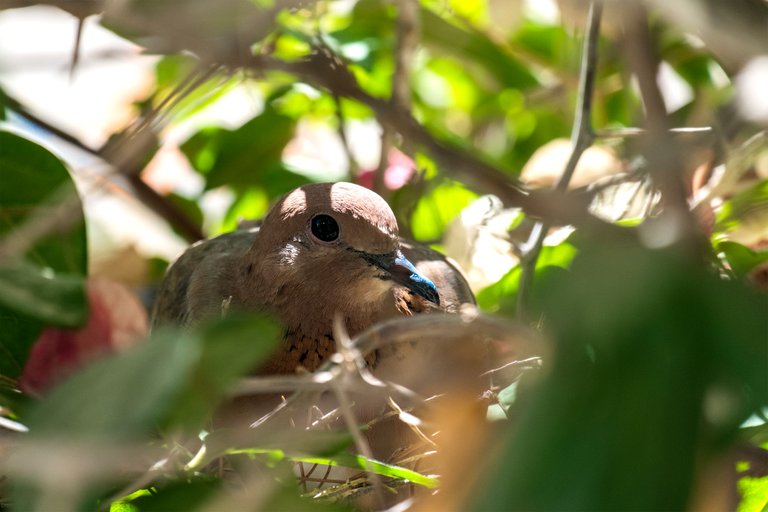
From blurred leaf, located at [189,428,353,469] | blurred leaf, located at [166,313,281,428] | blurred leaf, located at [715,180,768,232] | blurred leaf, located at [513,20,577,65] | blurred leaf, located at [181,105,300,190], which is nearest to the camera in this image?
blurred leaf, located at [166,313,281,428]

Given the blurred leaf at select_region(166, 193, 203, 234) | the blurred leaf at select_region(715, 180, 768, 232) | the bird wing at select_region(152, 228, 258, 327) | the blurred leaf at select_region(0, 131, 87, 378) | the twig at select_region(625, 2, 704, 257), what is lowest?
the blurred leaf at select_region(166, 193, 203, 234)

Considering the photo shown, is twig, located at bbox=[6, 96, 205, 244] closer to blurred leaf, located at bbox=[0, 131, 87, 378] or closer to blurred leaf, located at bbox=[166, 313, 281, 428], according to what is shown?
blurred leaf, located at bbox=[0, 131, 87, 378]

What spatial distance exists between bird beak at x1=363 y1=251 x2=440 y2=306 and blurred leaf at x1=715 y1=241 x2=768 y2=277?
0.42 meters

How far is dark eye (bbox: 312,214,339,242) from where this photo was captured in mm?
1601

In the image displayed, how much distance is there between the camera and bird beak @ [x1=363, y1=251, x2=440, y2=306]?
1.47 m

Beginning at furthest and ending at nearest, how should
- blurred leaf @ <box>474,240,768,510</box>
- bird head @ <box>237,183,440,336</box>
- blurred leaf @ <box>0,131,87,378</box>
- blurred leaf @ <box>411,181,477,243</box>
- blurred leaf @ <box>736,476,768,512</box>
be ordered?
blurred leaf @ <box>411,181,477,243</box>, bird head @ <box>237,183,440,336</box>, blurred leaf @ <box>0,131,87,378</box>, blurred leaf @ <box>736,476,768,512</box>, blurred leaf @ <box>474,240,768,510</box>

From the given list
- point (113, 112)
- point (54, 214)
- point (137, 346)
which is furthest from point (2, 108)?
point (113, 112)

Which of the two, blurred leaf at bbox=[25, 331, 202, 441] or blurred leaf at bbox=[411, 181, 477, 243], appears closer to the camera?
blurred leaf at bbox=[25, 331, 202, 441]

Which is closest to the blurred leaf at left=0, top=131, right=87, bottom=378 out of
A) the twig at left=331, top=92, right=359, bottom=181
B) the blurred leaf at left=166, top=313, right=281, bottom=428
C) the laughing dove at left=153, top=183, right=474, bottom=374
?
the laughing dove at left=153, top=183, right=474, bottom=374

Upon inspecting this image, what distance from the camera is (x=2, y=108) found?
1365mm

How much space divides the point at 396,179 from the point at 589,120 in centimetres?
81

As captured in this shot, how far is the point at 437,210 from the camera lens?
6.47 ft

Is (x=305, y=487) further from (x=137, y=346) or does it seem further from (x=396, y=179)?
(x=396, y=179)

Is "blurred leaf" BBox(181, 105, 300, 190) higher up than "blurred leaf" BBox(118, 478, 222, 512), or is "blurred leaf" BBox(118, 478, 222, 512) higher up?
"blurred leaf" BBox(118, 478, 222, 512)
